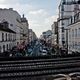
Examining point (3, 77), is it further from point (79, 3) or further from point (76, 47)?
point (79, 3)

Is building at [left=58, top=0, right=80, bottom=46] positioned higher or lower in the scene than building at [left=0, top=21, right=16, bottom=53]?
higher

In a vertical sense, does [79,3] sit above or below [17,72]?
above

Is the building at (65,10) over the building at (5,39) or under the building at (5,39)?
over

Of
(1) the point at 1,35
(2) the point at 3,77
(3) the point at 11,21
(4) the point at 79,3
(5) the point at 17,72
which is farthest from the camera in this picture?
(4) the point at 79,3

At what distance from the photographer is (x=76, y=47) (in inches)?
2040

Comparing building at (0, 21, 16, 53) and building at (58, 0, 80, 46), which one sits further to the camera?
building at (58, 0, 80, 46)

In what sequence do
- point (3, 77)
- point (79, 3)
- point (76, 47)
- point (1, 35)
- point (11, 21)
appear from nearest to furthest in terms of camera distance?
point (3, 77) → point (1, 35) → point (76, 47) → point (11, 21) → point (79, 3)

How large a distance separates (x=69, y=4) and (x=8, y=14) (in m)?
22.8

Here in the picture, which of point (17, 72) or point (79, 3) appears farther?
point (79, 3)

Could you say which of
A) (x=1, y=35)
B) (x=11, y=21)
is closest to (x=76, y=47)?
(x=1, y=35)

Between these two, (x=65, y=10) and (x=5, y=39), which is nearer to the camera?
(x=5, y=39)

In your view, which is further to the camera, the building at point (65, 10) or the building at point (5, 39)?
the building at point (65, 10)

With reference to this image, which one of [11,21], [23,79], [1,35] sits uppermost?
[11,21]

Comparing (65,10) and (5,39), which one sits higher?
(65,10)
